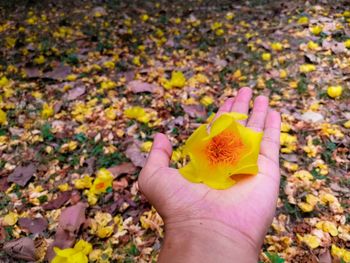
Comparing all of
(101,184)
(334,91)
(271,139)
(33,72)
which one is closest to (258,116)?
(271,139)

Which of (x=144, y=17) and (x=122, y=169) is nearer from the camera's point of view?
(x=122, y=169)

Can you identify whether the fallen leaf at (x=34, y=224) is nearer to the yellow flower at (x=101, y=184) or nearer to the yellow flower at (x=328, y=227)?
the yellow flower at (x=101, y=184)

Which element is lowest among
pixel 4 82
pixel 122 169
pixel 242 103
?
pixel 122 169

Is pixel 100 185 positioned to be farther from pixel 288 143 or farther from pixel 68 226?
pixel 288 143

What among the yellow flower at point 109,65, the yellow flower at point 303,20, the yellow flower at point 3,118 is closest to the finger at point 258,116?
the yellow flower at point 109,65

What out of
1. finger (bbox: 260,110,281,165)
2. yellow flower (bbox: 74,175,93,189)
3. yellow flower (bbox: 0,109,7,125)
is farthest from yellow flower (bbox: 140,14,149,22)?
finger (bbox: 260,110,281,165)

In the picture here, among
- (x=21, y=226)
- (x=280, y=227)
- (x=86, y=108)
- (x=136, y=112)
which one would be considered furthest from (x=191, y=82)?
(x=21, y=226)

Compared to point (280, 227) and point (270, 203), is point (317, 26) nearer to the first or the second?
point (280, 227)

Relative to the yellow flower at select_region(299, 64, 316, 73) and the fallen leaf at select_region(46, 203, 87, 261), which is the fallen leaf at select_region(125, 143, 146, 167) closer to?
the fallen leaf at select_region(46, 203, 87, 261)
